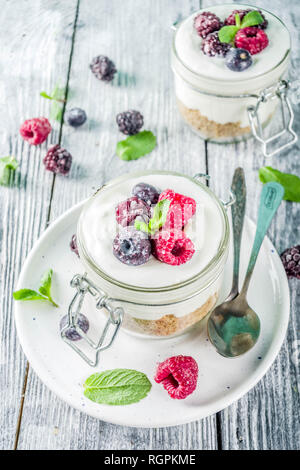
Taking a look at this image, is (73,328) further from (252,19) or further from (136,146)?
(252,19)

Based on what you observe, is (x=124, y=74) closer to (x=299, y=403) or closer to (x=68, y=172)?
(x=68, y=172)

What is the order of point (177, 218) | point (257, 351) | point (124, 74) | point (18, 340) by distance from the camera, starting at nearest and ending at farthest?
point (177, 218) < point (257, 351) < point (18, 340) < point (124, 74)

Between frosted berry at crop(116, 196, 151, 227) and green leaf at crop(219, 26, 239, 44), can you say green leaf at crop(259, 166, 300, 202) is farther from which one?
frosted berry at crop(116, 196, 151, 227)

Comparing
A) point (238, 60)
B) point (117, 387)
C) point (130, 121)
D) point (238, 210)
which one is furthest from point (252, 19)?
point (117, 387)

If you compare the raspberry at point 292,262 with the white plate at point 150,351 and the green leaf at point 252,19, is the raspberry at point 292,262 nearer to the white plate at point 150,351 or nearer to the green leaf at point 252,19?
the white plate at point 150,351

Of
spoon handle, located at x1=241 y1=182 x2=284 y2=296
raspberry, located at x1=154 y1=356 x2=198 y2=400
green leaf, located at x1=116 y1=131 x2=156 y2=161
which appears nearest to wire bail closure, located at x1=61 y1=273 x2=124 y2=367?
raspberry, located at x1=154 y1=356 x2=198 y2=400

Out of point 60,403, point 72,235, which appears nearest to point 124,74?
point 72,235

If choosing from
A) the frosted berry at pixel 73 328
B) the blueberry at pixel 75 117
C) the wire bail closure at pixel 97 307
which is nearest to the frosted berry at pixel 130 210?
the wire bail closure at pixel 97 307
